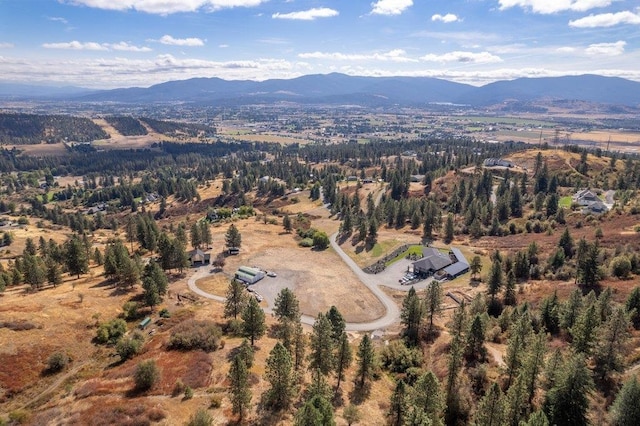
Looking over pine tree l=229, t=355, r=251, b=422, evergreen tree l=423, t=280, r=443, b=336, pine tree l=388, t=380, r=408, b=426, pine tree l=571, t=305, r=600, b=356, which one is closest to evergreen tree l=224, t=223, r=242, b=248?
evergreen tree l=423, t=280, r=443, b=336

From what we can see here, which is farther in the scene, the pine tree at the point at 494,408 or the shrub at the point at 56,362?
the shrub at the point at 56,362

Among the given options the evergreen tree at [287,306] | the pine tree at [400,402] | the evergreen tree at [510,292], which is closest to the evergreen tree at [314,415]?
the pine tree at [400,402]

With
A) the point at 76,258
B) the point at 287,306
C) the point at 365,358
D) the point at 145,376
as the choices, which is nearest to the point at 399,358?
the point at 365,358

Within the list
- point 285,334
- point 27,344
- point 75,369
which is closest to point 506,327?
point 285,334

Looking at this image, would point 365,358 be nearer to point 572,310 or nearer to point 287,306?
point 287,306

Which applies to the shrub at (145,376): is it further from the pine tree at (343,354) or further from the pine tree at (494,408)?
the pine tree at (494,408)

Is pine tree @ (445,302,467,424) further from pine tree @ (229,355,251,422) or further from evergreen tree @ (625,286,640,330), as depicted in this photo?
evergreen tree @ (625,286,640,330)
